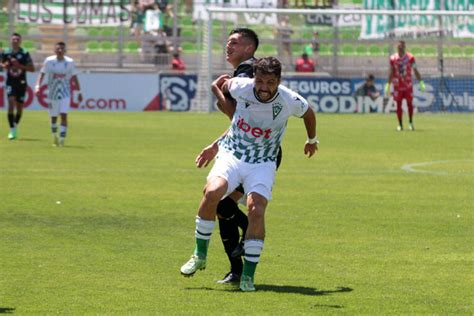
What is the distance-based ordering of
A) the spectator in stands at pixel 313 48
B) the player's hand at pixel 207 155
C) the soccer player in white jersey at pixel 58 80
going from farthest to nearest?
the spectator in stands at pixel 313 48
the soccer player in white jersey at pixel 58 80
the player's hand at pixel 207 155

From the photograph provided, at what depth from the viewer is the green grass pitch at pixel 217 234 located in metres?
9.15

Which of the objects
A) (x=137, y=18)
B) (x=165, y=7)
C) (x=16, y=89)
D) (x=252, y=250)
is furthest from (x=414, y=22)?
(x=252, y=250)

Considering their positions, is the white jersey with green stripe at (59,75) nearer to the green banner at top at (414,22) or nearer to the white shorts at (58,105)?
the white shorts at (58,105)

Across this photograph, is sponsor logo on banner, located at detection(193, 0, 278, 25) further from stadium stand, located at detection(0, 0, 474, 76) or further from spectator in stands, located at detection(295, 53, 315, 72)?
spectator in stands, located at detection(295, 53, 315, 72)

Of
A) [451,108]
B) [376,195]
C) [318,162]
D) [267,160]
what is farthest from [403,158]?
[451,108]

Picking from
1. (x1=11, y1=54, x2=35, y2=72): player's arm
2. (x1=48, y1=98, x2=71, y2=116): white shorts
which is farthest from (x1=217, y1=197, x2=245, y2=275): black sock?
(x1=11, y1=54, x2=35, y2=72): player's arm

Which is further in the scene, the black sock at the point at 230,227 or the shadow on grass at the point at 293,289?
the black sock at the point at 230,227

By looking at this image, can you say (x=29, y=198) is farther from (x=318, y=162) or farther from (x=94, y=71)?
(x=94, y=71)

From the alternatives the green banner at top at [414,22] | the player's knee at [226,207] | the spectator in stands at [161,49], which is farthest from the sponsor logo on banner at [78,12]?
the player's knee at [226,207]

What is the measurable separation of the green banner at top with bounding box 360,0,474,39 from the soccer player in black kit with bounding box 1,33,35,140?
20.5m

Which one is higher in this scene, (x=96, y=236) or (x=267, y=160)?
(x=267, y=160)

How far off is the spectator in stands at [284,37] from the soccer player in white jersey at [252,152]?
1495 inches

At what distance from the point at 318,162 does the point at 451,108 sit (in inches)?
770

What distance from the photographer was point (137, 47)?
1935 inches
